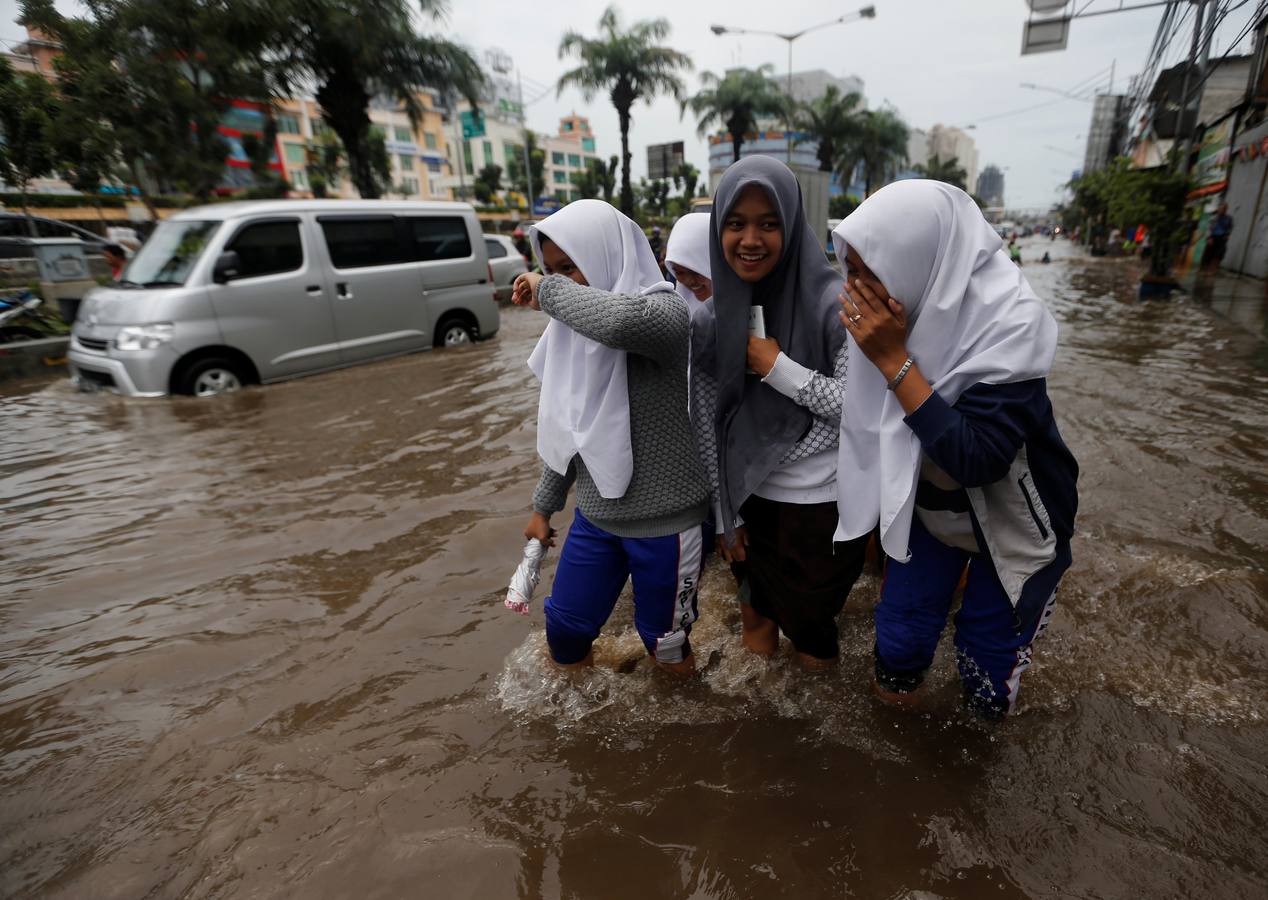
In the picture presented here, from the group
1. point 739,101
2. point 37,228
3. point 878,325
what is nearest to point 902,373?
point 878,325

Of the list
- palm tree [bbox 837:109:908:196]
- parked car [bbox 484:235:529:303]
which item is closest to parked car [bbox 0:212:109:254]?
parked car [bbox 484:235:529:303]

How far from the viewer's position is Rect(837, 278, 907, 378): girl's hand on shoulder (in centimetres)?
154

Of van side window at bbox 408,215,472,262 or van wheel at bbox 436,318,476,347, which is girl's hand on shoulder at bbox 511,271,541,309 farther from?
van wheel at bbox 436,318,476,347

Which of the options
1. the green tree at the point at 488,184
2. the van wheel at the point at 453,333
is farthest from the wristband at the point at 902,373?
the green tree at the point at 488,184

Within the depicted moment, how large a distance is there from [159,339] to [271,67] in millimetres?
11055

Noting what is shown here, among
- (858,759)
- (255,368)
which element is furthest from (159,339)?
(858,759)

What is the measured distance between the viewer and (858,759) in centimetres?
200

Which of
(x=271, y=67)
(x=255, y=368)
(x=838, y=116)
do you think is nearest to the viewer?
(x=255, y=368)

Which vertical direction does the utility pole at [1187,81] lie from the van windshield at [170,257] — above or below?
above

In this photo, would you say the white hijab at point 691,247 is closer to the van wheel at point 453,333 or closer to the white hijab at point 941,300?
the white hijab at point 941,300

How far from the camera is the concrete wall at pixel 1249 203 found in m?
12.9

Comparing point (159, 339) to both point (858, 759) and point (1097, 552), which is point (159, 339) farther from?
point (1097, 552)

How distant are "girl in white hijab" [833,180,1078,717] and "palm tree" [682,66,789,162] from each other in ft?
111

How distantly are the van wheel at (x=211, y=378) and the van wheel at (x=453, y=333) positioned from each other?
8.10ft
